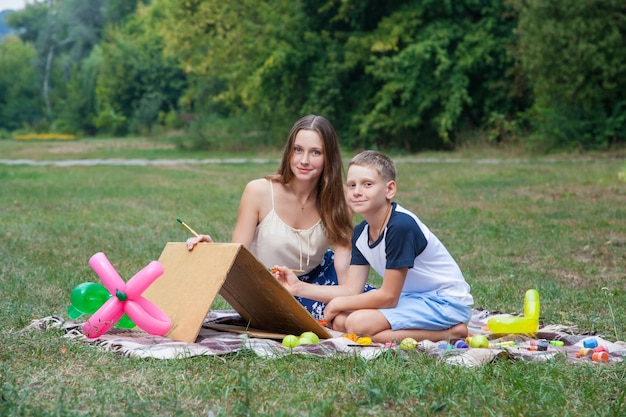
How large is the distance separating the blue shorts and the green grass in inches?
25.8

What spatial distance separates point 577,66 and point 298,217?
54.9ft

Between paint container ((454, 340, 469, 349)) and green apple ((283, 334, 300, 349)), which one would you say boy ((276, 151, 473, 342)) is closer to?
paint container ((454, 340, 469, 349))

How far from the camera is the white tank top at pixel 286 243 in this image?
5.24 metres

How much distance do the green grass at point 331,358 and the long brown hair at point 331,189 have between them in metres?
1.26

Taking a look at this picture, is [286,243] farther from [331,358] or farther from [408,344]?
[331,358]

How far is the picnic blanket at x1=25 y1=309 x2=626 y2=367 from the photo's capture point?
3953 mm

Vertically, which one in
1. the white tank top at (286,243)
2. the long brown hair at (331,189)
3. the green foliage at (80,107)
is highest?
the long brown hair at (331,189)

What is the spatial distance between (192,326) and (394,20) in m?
A: 22.9

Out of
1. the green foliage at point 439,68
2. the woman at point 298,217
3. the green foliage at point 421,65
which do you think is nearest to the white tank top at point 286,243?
the woman at point 298,217

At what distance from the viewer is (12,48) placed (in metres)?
70.1

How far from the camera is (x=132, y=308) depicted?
4.40 meters

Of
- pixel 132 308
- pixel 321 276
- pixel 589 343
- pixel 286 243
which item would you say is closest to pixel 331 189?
pixel 286 243

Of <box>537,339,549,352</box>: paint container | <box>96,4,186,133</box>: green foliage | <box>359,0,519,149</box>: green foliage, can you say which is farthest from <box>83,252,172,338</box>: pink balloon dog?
<box>96,4,186,133</box>: green foliage

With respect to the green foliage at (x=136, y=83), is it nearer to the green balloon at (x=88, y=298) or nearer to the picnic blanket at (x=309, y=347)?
the green balloon at (x=88, y=298)
